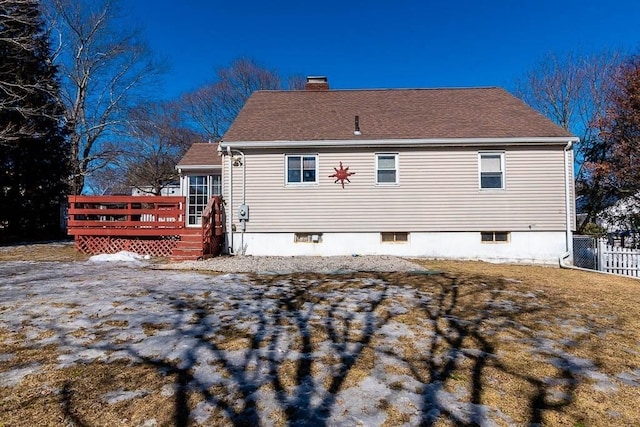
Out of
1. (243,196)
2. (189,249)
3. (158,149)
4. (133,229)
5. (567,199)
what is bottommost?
(189,249)

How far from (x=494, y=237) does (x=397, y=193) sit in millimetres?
3202

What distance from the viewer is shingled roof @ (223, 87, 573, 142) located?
1122 centimetres

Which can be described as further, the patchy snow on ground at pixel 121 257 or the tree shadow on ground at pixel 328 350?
the patchy snow on ground at pixel 121 257

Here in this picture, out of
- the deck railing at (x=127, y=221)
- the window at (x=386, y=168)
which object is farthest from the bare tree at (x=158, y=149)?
the window at (x=386, y=168)

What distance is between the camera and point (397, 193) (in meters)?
11.2

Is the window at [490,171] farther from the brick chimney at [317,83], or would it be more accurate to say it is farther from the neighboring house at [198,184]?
the neighboring house at [198,184]

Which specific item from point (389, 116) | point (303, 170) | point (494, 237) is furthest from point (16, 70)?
point (494, 237)

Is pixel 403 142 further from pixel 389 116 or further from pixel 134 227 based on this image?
pixel 134 227

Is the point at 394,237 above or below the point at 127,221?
below

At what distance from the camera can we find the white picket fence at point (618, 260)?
9351 millimetres

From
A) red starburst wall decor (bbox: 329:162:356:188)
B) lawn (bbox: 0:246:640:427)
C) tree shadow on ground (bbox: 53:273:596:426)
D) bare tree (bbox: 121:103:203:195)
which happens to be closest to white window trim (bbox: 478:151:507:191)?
red starburst wall decor (bbox: 329:162:356:188)

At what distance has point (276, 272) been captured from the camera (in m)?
7.85

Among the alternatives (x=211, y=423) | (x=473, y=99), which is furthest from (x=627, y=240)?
(x=211, y=423)

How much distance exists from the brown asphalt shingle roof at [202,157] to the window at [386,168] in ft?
20.7
